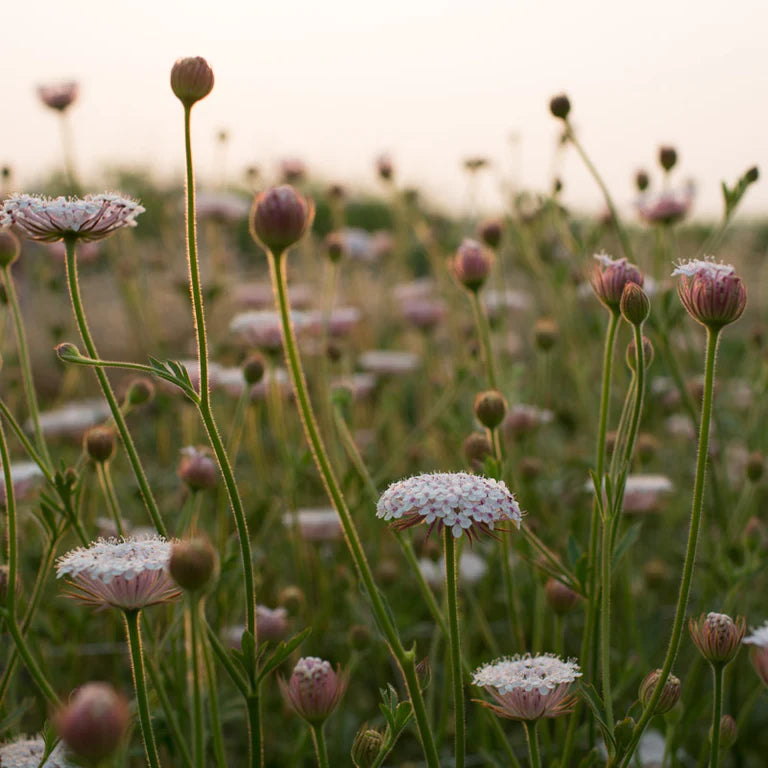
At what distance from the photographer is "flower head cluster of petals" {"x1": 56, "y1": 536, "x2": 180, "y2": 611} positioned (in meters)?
1.07

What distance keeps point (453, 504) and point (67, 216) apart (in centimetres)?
61

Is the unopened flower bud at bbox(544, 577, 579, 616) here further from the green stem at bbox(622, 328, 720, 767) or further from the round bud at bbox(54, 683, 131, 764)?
the round bud at bbox(54, 683, 131, 764)

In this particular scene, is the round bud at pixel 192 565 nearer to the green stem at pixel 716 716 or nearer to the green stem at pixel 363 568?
the green stem at pixel 363 568

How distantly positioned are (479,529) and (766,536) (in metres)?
1.24

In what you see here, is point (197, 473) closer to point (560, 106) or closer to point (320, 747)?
point (320, 747)

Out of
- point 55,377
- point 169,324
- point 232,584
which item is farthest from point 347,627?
point 169,324

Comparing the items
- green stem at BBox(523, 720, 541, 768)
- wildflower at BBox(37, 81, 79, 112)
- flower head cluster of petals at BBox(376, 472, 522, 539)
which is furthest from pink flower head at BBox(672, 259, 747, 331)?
wildflower at BBox(37, 81, 79, 112)

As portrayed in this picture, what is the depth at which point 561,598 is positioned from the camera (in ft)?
4.73

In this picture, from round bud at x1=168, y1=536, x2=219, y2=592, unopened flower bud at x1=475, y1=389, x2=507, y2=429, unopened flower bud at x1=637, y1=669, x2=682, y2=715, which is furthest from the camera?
unopened flower bud at x1=475, y1=389, x2=507, y2=429

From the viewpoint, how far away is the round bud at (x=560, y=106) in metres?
1.90

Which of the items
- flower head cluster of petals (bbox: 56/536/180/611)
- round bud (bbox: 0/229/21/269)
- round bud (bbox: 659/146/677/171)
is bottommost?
flower head cluster of petals (bbox: 56/536/180/611)

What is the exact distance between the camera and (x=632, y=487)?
191cm

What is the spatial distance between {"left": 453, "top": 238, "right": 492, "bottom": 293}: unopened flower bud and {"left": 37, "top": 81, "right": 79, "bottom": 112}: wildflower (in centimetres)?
137

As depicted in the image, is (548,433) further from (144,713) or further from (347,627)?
(144,713)
